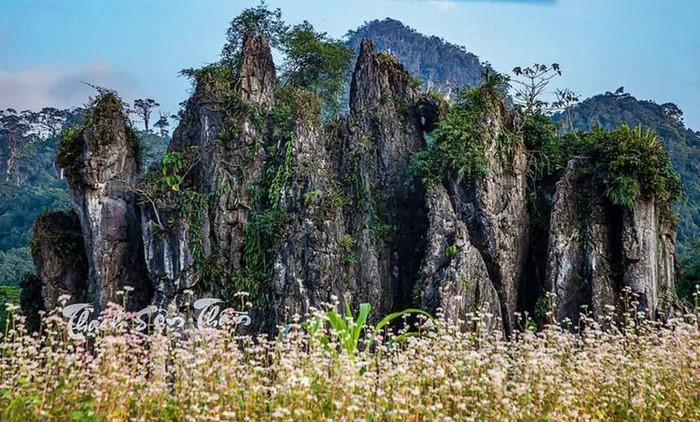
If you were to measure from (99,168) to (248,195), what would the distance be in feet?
14.6

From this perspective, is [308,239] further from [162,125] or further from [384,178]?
[162,125]

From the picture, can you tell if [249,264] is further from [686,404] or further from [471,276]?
[686,404]

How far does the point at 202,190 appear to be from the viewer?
17.1 meters

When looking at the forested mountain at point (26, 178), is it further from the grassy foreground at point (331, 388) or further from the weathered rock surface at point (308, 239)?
the grassy foreground at point (331, 388)

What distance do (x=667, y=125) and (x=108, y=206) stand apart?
36.1 metres

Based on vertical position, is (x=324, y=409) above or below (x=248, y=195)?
below

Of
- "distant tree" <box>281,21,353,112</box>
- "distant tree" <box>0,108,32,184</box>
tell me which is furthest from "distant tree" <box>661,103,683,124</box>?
"distant tree" <box>0,108,32,184</box>

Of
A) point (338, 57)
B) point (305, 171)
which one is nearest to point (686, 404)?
point (305, 171)

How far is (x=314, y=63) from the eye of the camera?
24766 millimetres

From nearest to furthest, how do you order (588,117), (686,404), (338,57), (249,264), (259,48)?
(686,404)
(249,264)
(259,48)
(338,57)
(588,117)


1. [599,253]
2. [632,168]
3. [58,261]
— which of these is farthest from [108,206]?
[632,168]

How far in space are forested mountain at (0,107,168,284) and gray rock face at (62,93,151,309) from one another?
1629 centimetres

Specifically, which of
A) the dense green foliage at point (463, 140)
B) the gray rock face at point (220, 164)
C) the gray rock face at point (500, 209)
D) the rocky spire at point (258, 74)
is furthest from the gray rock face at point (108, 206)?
the gray rock face at point (500, 209)

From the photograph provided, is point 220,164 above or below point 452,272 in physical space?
above
